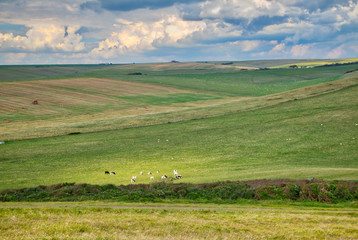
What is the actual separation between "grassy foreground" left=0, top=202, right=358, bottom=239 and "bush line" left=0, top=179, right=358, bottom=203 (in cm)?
141

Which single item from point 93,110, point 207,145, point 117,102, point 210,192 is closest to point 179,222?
point 210,192

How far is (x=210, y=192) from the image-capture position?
74.8ft

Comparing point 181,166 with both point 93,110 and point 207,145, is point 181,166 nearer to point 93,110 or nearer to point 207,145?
point 207,145

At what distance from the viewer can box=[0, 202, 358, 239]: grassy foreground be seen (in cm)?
1456

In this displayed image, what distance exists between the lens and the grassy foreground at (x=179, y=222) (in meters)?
14.6

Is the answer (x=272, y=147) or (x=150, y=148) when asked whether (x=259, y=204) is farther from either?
(x=150, y=148)

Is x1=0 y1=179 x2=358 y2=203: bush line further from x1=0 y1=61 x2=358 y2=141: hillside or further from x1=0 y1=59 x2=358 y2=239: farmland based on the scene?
x1=0 y1=61 x2=358 y2=141: hillside

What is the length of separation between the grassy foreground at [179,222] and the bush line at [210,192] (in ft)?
4.62

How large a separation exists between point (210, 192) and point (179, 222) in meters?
6.84

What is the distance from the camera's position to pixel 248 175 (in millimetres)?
29000

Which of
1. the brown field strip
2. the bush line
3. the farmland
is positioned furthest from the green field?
the bush line

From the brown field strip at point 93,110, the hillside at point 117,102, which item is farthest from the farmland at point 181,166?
the hillside at point 117,102

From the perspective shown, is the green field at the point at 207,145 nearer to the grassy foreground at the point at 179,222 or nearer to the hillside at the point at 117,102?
the hillside at the point at 117,102

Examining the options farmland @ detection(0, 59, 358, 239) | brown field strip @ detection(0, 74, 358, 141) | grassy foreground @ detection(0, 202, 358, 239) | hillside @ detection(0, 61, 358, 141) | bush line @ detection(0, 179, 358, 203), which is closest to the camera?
grassy foreground @ detection(0, 202, 358, 239)
